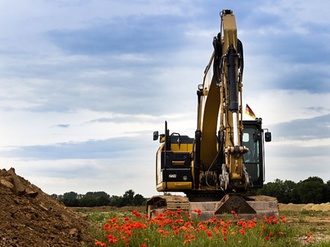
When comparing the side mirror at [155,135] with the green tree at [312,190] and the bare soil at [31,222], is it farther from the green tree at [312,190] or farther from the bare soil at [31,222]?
the green tree at [312,190]

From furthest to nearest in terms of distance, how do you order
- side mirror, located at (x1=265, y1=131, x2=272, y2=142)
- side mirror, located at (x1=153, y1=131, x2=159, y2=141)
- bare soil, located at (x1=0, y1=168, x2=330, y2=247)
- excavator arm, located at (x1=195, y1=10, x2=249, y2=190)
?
side mirror, located at (x1=153, y1=131, x2=159, y2=141) → side mirror, located at (x1=265, y1=131, x2=272, y2=142) → excavator arm, located at (x1=195, y1=10, x2=249, y2=190) → bare soil, located at (x1=0, y1=168, x2=330, y2=247)

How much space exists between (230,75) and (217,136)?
3047mm

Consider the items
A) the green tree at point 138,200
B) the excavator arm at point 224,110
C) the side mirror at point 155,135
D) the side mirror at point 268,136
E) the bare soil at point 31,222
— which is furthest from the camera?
the green tree at point 138,200

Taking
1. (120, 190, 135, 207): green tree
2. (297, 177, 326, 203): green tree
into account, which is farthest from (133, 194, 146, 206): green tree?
(297, 177, 326, 203): green tree

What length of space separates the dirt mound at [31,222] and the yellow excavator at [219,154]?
3664mm

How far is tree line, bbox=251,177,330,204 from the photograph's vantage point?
51.4 metres

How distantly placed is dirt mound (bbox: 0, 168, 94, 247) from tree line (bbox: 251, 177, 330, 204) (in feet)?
133

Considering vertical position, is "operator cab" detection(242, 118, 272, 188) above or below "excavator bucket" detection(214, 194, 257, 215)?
above

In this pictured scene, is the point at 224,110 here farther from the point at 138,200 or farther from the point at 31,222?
the point at 138,200

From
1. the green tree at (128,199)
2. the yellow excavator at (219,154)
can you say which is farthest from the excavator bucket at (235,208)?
the green tree at (128,199)

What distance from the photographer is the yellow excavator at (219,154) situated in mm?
14109

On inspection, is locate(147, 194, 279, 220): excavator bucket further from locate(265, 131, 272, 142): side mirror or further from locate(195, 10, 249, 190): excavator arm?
locate(265, 131, 272, 142): side mirror

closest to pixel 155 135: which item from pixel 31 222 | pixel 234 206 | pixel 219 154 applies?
pixel 219 154

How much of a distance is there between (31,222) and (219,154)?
7.88 meters
